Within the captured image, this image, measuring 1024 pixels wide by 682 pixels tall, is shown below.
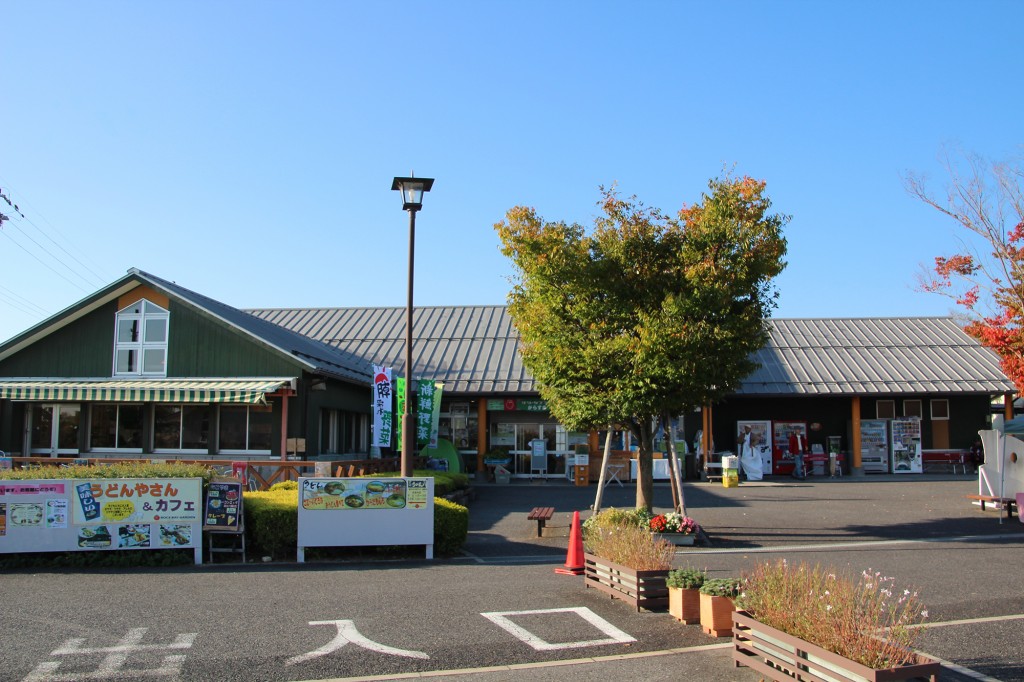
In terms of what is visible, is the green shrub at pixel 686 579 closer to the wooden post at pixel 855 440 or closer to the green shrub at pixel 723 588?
the green shrub at pixel 723 588

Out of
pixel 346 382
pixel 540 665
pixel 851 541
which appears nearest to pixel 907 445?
pixel 851 541

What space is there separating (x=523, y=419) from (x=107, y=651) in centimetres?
2205

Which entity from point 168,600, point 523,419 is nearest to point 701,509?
point 523,419

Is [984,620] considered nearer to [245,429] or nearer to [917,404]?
[245,429]

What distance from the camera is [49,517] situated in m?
11.9

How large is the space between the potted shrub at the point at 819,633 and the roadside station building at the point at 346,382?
14.5m

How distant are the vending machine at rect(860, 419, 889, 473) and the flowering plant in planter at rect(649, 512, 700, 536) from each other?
60.6 ft

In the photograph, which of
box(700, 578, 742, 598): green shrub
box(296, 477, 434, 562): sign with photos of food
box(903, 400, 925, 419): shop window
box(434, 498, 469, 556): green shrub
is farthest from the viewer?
box(903, 400, 925, 419): shop window

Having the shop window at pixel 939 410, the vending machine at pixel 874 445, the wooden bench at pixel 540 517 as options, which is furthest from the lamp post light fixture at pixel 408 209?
the shop window at pixel 939 410

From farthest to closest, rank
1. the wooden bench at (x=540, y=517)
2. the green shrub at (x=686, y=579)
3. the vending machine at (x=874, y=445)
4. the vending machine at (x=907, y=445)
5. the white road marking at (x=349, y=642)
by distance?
the vending machine at (x=874, y=445), the vending machine at (x=907, y=445), the wooden bench at (x=540, y=517), the green shrub at (x=686, y=579), the white road marking at (x=349, y=642)

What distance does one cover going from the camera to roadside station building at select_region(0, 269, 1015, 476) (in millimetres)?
20875

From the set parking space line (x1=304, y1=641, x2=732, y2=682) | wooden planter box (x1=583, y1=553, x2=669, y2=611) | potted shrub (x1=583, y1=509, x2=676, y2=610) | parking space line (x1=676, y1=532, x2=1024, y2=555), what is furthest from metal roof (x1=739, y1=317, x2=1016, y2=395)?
parking space line (x1=304, y1=641, x2=732, y2=682)

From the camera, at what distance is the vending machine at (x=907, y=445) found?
1182 inches

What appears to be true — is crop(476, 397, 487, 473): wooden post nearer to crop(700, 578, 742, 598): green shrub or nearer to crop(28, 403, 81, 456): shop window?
crop(28, 403, 81, 456): shop window
